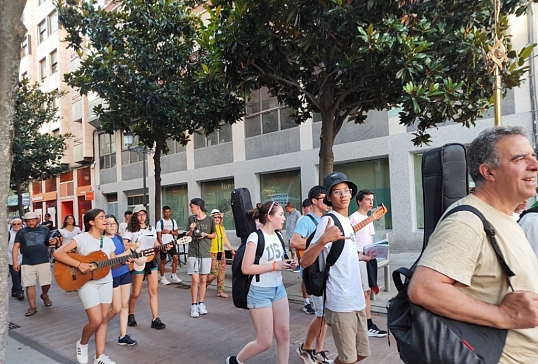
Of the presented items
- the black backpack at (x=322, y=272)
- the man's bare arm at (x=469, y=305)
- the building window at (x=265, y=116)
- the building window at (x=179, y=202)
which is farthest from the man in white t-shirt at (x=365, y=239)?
the building window at (x=179, y=202)

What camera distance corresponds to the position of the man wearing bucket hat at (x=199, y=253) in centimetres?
681

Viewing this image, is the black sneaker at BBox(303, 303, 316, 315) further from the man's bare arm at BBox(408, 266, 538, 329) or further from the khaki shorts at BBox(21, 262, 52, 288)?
the man's bare arm at BBox(408, 266, 538, 329)

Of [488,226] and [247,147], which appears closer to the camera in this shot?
[488,226]

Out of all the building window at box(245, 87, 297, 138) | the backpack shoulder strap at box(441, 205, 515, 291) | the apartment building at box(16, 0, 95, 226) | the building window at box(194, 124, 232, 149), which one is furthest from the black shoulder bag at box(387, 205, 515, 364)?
the apartment building at box(16, 0, 95, 226)

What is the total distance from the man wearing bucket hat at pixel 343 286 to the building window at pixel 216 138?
47.9ft

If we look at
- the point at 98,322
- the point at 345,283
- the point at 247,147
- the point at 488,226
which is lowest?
the point at 98,322

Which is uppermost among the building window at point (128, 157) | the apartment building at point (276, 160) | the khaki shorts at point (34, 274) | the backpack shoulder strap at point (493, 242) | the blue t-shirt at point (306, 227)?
the building window at point (128, 157)

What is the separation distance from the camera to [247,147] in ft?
57.2

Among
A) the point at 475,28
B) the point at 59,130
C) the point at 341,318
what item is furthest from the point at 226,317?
the point at 59,130

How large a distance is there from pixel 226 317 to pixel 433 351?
5.42 m

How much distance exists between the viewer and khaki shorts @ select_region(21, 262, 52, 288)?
7750 mm

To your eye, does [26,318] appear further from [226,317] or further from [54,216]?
[54,216]

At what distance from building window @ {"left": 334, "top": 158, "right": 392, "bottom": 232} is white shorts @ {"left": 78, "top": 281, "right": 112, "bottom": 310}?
9783 millimetres

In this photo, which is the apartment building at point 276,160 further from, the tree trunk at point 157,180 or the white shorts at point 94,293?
the white shorts at point 94,293
